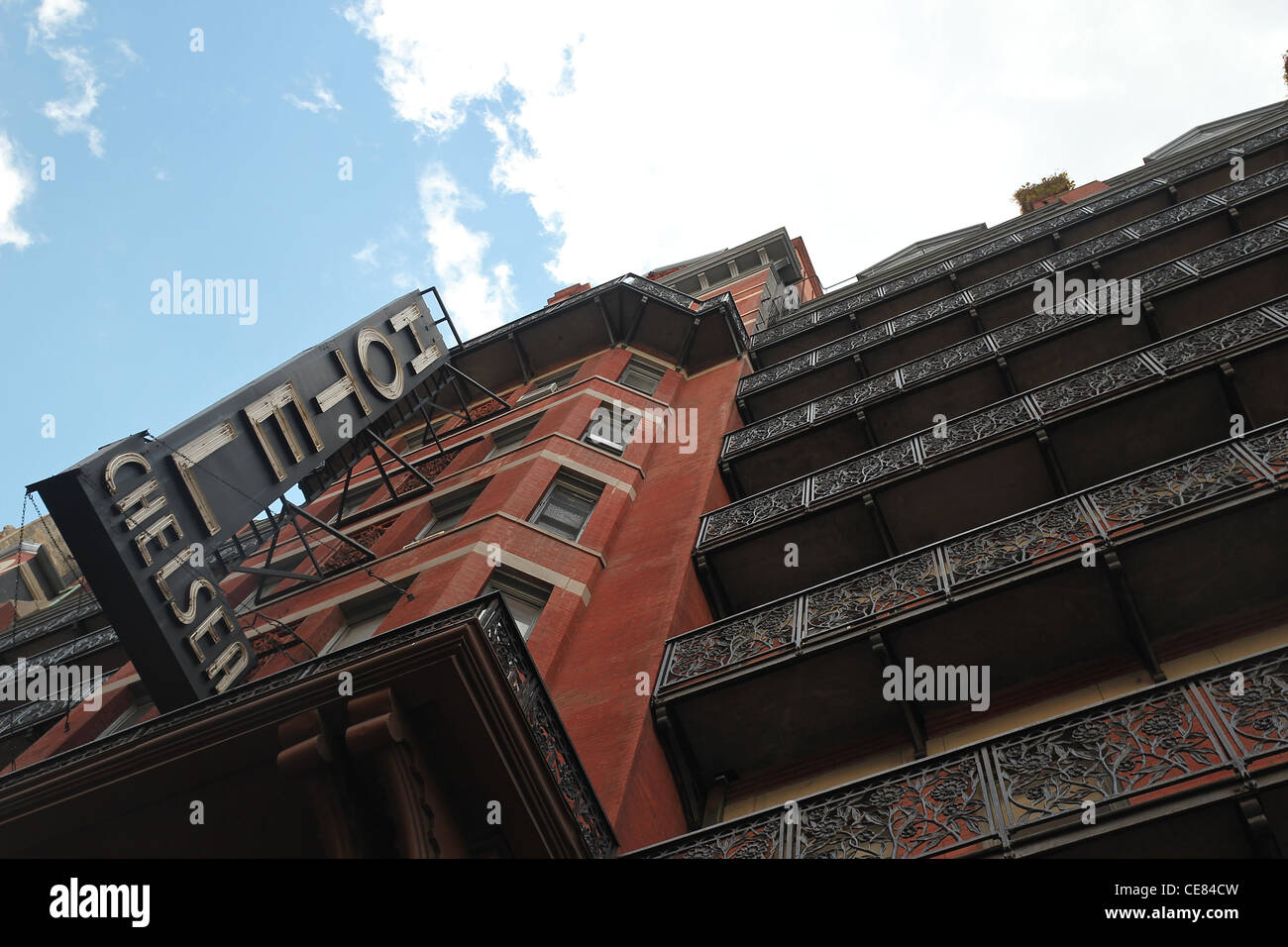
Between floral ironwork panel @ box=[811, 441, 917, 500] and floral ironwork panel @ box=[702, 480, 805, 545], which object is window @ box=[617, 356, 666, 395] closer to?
floral ironwork panel @ box=[702, 480, 805, 545]

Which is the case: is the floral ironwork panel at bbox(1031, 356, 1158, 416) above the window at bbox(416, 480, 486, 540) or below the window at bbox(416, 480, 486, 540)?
below

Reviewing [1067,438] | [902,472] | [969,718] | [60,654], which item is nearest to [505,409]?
[60,654]

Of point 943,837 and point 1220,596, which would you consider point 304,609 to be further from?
point 1220,596

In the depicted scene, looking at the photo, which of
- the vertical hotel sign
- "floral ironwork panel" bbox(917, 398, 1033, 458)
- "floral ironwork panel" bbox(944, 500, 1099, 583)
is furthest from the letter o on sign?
"floral ironwork panel" bbox(944, 500, 1099, 583)

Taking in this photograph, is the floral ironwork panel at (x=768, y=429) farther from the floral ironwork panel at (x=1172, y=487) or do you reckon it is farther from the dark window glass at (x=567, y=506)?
the floral ironwork panel at (x=1172, y=487)

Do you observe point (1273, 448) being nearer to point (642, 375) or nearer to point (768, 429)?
point (768, 429)

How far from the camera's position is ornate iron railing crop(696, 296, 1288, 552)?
49.0ft

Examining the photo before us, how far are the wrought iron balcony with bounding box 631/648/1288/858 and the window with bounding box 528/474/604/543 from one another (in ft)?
31.4

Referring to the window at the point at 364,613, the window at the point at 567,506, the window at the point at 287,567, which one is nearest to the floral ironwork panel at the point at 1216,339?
the window at the point at 567,506

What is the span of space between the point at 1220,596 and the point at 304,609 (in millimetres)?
14587

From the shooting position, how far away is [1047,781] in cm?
843

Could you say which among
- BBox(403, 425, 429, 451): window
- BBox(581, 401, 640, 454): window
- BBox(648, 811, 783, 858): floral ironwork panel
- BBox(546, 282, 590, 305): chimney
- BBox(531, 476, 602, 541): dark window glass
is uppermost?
BBox(546, 282, 590, 305): chimney

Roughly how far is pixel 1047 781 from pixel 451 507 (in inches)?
593

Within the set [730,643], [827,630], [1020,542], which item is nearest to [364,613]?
[730,643]
